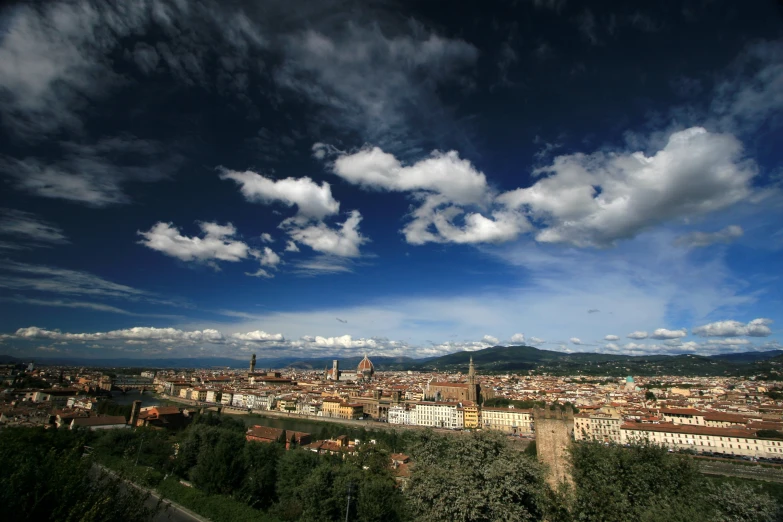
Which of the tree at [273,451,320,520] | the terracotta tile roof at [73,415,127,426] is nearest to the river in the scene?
the terracotta tile roof at [73,415,127,426]

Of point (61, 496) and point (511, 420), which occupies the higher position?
point (61, 496)

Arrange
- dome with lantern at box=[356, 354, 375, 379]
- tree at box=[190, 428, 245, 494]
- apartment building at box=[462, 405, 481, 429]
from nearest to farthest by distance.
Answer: tree at box=[190, 428, 245, 494], apartment building at box=[462, 405, 481, 429], dome with lantern at box=[356, 354, 375, 379]

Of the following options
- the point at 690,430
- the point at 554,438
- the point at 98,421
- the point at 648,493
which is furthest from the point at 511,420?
the point at 98,421

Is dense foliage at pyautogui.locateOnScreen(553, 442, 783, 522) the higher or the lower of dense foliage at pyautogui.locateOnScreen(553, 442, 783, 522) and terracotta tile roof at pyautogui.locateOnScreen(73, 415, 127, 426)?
the higher

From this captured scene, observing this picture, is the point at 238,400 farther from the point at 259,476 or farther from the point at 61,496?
the point at 61,496

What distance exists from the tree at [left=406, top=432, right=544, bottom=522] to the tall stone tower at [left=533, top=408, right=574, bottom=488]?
6726mm

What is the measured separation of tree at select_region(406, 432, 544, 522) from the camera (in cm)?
1077

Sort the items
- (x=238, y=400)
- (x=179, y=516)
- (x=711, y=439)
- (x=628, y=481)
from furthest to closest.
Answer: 1. (x=238, y=400)
2. (x=711, y=439)
3. (x=179, y=516)
4. (x=628, y=481)

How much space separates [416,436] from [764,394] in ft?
386

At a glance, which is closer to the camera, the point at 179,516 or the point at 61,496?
the point at 61,496

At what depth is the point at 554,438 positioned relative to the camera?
19.1 metres

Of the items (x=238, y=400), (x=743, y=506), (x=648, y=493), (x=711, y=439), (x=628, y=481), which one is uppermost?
(x=743, y=506)

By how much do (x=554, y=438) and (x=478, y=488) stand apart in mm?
→ 9770

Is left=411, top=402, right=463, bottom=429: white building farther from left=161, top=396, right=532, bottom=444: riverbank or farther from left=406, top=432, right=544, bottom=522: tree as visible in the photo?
left=406, top=432, right=544, bottom=522: tree
